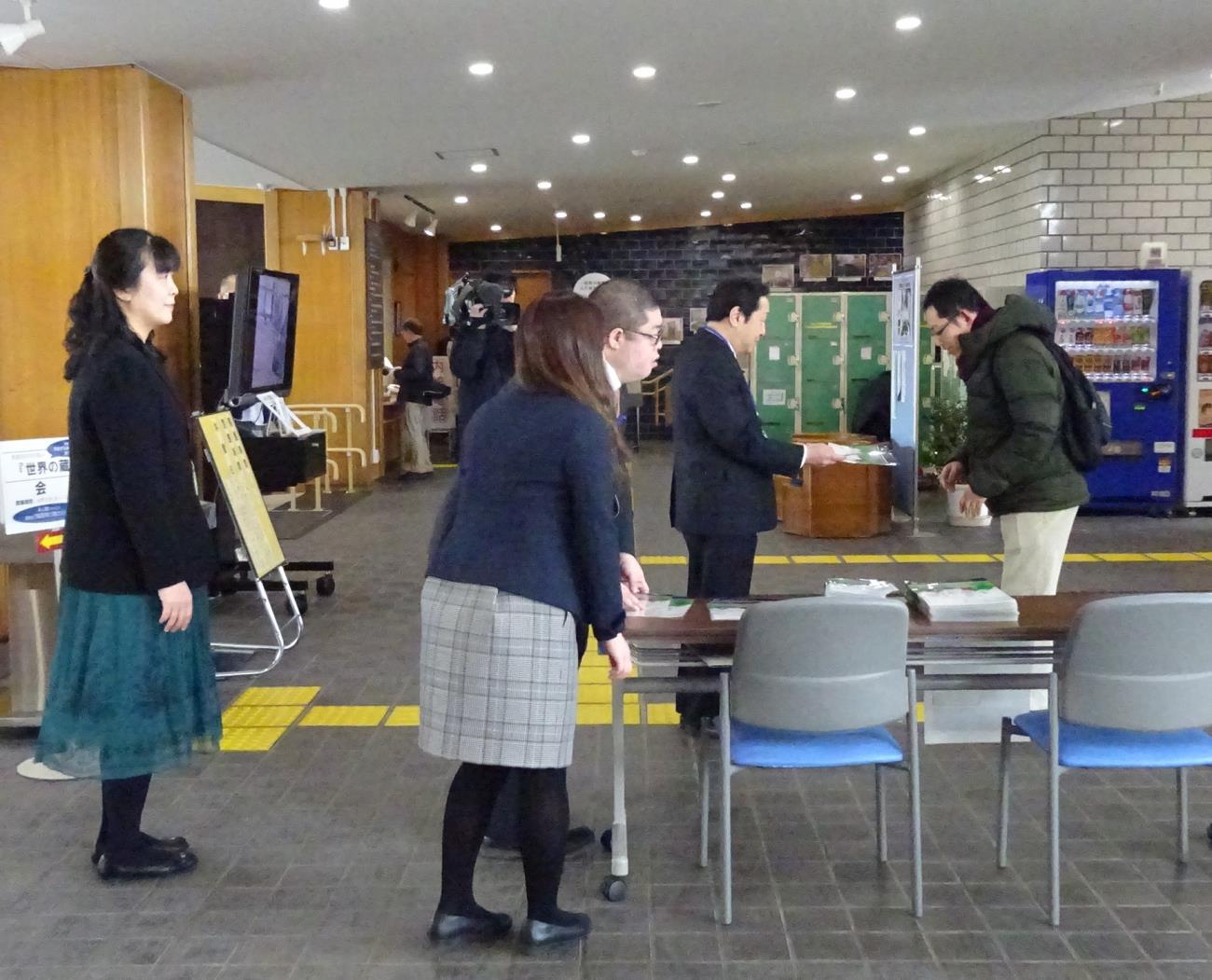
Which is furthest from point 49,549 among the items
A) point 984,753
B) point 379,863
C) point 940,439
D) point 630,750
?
point 940,439

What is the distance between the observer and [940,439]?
8891 millimetres

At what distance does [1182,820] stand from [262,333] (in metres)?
4.65

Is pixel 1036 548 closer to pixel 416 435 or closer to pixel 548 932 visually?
pixel 548 932

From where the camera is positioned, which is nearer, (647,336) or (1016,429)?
(647,336)

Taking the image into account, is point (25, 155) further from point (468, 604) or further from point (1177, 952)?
point (1177, 952)

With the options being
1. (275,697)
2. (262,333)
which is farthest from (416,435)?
(275,697)

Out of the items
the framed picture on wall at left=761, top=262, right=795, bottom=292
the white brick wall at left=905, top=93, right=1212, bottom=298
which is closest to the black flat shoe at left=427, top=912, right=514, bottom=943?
the white brick wall at left=905, top=93, right=1212, bottom=298

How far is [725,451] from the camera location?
146 inches

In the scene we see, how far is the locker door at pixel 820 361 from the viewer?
405 inches

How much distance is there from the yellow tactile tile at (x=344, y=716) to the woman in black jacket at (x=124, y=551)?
1.32m

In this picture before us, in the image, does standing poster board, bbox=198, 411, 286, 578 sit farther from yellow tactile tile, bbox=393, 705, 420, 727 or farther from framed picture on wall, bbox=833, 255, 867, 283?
framed picture on wall, bbox=833, 255, 867, 283

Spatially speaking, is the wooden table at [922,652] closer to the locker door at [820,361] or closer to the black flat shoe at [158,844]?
the black flat shoe at [158,844]

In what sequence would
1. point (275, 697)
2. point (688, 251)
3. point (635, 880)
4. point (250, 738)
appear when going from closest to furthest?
point (635, 880), point (250, 738), point (275, 697), point (688, 251)

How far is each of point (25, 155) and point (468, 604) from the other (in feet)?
14.7
